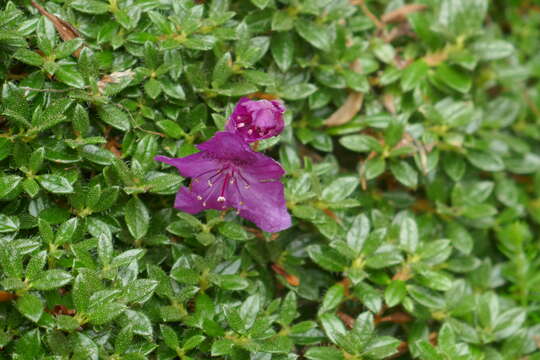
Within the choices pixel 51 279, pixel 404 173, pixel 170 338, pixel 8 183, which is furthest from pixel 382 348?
pixel 8 183

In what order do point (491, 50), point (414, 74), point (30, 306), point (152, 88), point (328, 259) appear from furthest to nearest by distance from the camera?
point (491, 50) → point (414, 74) → point (328, 259) → point (152, 88) → point (30, 306)

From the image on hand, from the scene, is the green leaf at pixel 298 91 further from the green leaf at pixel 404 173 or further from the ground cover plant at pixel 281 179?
the green leaf at pixel 404 173

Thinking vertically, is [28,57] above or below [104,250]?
above

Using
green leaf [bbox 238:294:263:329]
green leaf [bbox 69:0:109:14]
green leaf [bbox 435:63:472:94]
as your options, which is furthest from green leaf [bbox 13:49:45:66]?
green leaf [bbox 435:63:472:94]

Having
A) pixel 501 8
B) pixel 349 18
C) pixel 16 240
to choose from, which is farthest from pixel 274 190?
pixel 501 8

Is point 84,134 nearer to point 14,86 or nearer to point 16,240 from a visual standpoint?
point 14,86

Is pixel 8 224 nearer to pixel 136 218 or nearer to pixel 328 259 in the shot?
pixel 136 218
